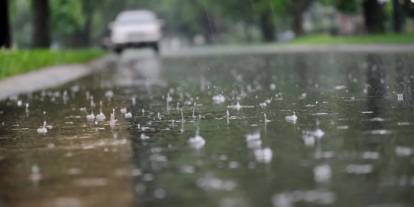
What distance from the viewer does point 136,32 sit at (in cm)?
5047

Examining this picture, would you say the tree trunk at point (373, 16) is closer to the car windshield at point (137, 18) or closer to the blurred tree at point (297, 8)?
the car windshield at point (137, 18)

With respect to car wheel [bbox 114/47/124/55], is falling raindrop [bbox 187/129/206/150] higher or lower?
lower

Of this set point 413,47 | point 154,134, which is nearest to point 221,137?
point 154,134

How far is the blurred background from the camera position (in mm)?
44281

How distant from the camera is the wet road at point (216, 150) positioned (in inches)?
249

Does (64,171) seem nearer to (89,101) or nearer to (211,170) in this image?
(211,170)

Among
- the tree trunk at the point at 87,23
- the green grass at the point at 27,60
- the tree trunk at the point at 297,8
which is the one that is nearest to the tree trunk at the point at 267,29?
the tree trunk at the point at 297,8

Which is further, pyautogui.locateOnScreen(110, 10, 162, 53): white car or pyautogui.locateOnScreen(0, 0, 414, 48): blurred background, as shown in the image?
pyautogui.locateOnScreen(110, 10, 162, 53): white car

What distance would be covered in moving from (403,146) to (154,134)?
297 cm

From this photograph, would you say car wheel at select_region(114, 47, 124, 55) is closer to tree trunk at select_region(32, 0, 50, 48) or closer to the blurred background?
the blurred background

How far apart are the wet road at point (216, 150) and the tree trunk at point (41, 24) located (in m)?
24.6

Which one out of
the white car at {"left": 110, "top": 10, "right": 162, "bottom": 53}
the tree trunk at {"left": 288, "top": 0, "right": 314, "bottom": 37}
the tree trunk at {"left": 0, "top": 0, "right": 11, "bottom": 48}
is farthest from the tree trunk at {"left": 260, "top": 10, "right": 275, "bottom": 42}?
the tree trunk at {"left": 0, "top": 0, "right": 11, "bottom": 48}

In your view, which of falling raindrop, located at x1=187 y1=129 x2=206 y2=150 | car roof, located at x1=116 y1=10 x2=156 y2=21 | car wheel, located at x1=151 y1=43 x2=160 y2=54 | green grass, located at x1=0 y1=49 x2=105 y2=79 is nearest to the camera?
falling raindrop, located at x1=187 y1=129 x2=206 y2=150

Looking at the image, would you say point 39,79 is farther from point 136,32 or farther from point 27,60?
point 136,32
